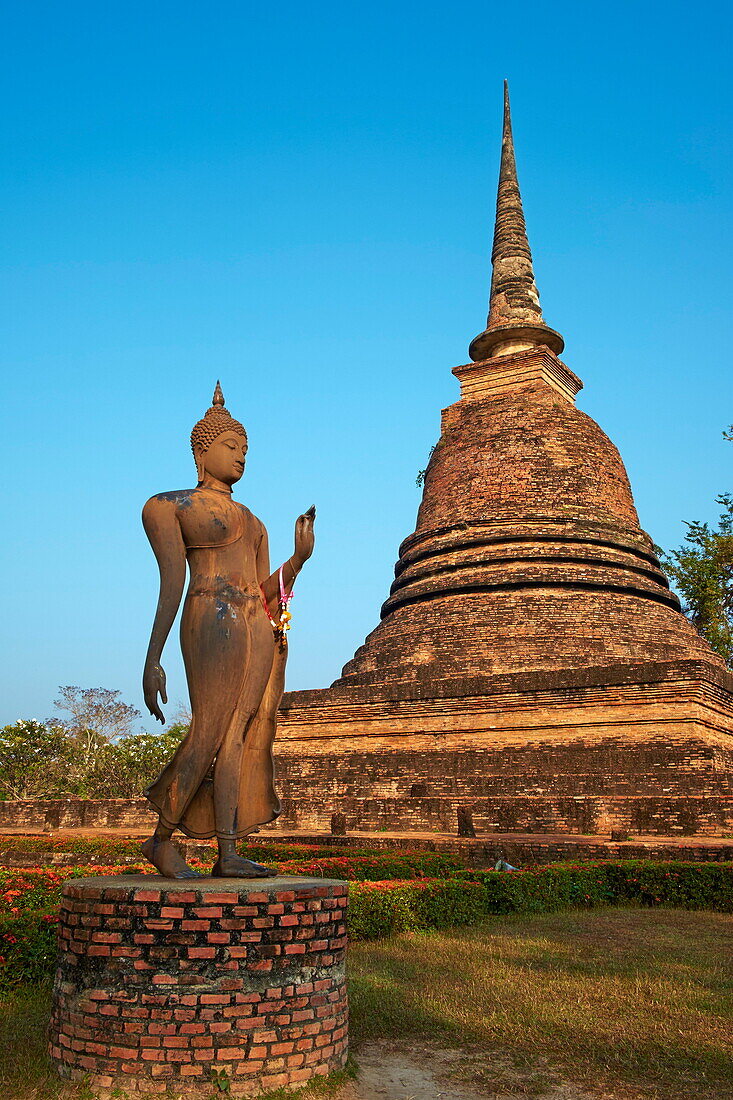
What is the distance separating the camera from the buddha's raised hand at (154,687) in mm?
5020

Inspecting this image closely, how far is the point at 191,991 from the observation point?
4125 millimetres

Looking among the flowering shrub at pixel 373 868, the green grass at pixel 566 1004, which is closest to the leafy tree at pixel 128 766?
the flowering shrub at pixel 373 868

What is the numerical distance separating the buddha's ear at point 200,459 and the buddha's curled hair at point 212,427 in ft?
0.04

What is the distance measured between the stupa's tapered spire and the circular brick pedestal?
883 inches

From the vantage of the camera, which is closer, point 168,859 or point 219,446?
point 168,859

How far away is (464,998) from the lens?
571cm

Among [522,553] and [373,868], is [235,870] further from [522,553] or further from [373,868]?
[522,553]

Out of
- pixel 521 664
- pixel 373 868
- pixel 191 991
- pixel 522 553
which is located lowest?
pixel 191 991

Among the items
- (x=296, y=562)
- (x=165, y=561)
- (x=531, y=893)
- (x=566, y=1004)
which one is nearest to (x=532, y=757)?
(x=531, y=893)

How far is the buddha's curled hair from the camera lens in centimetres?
564

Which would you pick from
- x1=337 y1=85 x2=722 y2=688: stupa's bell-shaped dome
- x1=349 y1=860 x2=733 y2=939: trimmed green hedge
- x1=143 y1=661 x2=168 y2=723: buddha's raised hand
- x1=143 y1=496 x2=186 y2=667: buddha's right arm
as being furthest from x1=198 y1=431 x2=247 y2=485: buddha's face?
x1=337 y1=85 x2=722 y2=688: stupa's bell-shaped dome

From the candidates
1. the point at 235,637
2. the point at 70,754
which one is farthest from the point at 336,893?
the point at 70,754

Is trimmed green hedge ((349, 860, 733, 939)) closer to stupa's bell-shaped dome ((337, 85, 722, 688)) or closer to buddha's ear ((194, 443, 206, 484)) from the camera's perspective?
buddha's ear ((194, 443, 206, 484))

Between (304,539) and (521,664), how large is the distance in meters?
13.4
